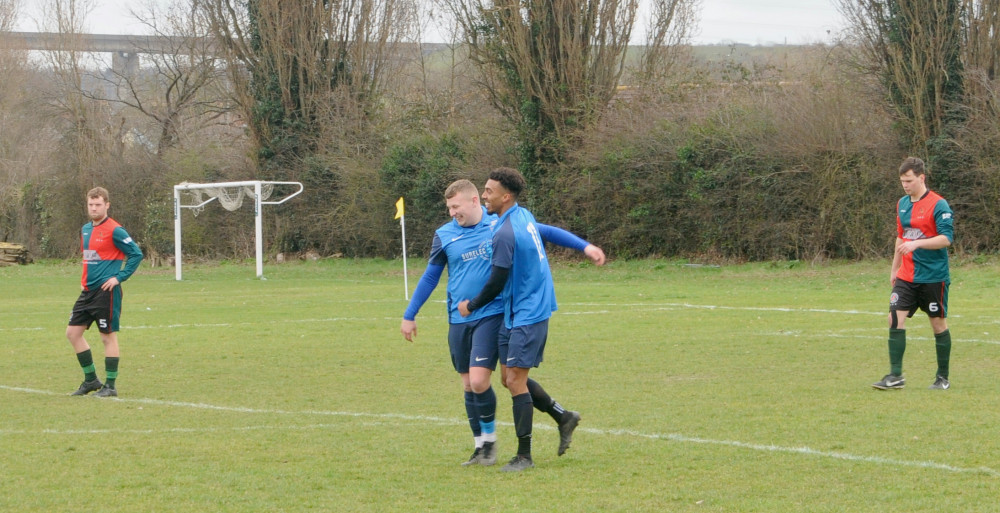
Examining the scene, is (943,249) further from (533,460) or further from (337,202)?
(337,202)

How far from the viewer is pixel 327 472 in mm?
6934

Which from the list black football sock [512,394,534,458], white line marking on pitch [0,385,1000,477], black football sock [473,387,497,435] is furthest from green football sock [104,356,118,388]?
black football sock [512,394,534,458]

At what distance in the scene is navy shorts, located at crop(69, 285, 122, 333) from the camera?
10680 mm

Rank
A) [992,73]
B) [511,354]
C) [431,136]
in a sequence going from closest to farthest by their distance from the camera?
[511,354] < [992,73] < [431,136]

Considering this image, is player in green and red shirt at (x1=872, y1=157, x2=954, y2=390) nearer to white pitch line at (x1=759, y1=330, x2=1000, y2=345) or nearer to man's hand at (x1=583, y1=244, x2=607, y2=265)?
white pitch line at (x1=759, y1=330, x2=1000, y2=345)

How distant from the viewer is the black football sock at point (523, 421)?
23.0ft

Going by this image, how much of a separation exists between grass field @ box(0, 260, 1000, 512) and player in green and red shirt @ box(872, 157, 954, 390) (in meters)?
0.34

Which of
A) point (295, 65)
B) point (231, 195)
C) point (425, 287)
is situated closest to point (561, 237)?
point (425, 287)

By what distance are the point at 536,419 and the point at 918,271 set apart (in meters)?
3.55

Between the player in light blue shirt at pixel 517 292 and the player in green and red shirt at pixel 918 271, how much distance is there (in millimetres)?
4047

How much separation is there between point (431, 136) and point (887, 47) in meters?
15.5

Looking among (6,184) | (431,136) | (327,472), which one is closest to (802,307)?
(327,472)

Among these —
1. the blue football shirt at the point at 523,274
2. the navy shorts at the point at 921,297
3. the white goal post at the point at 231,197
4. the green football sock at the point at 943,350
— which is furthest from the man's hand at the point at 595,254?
the white goal post at the point at 231,197

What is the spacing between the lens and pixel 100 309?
10672mm
